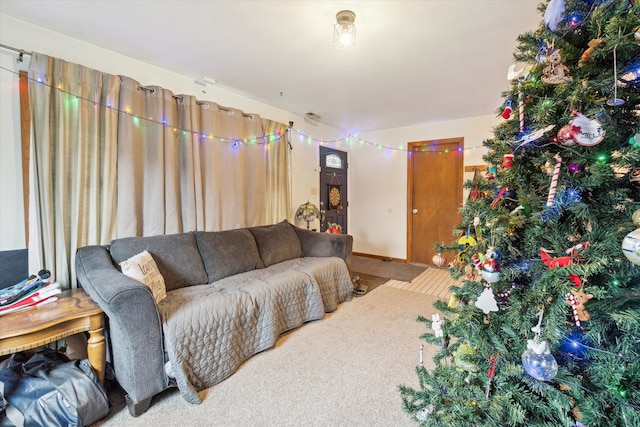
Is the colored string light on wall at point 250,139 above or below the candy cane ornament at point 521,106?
above

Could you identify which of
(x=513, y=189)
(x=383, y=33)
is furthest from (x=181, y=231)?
(x=513, y=189)

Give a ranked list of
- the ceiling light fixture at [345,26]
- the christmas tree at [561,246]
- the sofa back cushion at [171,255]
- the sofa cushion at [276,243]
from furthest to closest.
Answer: the sofa cushion at [276,243] < the sofa back cushion at [171,255] < the ceiling light fixture at [345,26] < the christmas tree at [561,246]

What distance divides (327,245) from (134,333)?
6.88ft

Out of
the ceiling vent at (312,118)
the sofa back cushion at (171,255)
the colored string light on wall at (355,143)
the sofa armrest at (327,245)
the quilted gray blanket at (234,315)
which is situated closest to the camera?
the quilted gray blanket at (234,315)

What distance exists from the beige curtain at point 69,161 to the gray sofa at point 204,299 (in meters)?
0.19

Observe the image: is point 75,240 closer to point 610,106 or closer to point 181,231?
point 181,231

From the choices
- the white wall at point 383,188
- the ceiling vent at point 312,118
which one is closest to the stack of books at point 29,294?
the ceiling vent at point 312,118

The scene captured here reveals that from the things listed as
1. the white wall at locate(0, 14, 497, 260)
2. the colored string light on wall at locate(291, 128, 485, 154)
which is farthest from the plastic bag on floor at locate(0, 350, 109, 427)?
the colored string light on wall at locate(291, 128, 485, 154)

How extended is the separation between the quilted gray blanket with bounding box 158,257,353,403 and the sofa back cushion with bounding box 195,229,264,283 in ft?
0.32

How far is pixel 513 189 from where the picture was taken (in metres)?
0.95

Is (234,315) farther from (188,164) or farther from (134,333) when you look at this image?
(188,164)

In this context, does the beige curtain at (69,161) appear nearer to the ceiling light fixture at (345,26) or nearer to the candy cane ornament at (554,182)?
the ceiling light fixture at (345,26)

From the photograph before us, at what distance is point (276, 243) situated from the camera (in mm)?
3104

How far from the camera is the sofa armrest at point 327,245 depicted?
3.19 m
